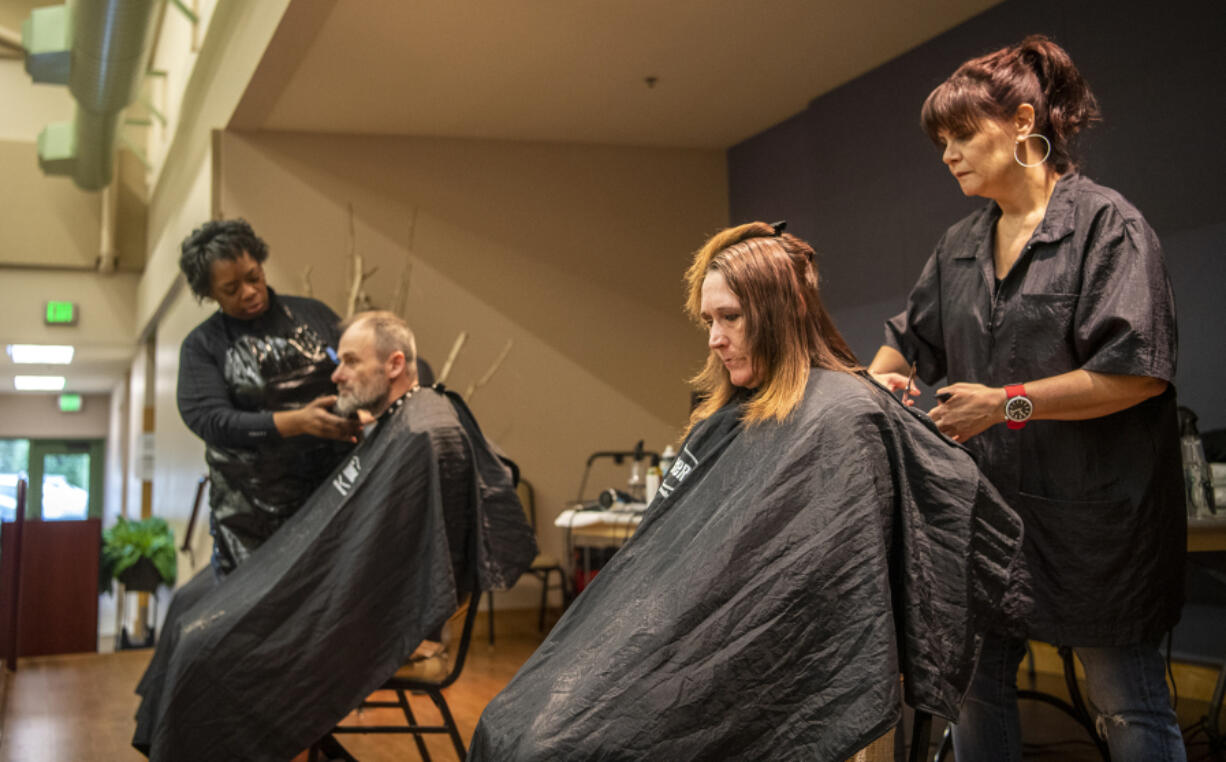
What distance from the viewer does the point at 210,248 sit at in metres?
2.67

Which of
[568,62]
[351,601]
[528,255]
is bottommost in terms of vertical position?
[351,601]

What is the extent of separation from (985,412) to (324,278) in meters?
3.88

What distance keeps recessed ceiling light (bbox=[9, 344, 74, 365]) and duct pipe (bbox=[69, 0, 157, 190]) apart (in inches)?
73.4

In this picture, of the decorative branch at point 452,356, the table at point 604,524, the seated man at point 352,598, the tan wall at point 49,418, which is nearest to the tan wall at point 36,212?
the decorative branch at point 452,356

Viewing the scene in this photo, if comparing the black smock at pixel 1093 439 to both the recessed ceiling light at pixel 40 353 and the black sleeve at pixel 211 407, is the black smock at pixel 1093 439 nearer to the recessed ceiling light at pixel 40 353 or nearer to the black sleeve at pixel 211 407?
the black sleeve at pixel 211 407

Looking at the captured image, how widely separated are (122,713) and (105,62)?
10.3 feet

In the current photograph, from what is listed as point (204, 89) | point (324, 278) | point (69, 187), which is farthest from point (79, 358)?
point (324, 278)

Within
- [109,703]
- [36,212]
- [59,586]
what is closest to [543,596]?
[109,703]

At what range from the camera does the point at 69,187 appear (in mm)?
7605

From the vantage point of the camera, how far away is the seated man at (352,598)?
6.42ft

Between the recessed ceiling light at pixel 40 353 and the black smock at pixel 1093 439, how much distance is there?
7.71m

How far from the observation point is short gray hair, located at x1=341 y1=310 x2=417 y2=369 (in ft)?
7.47

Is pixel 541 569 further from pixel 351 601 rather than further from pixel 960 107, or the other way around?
pixel 960 107

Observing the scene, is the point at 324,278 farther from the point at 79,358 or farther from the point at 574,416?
the point at 79,358
